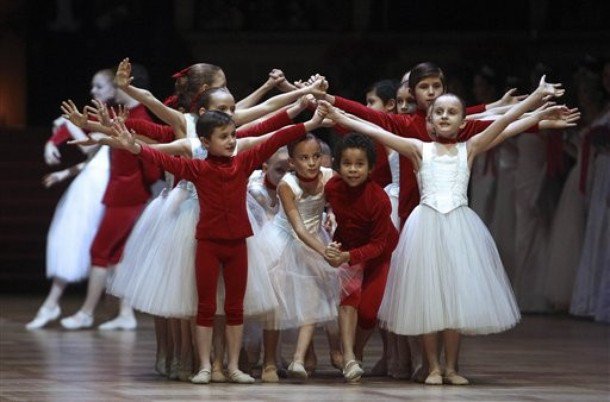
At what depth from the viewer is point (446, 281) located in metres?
8.43

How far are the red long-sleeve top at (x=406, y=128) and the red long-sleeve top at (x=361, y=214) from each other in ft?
0.97

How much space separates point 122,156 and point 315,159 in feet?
11.3

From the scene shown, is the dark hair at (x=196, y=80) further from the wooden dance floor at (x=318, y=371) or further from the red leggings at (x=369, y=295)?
the wooden dance floor at (x=318, y=371)

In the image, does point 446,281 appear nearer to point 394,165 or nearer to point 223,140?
point 394,165

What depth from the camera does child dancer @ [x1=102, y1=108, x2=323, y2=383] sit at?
8469 mm

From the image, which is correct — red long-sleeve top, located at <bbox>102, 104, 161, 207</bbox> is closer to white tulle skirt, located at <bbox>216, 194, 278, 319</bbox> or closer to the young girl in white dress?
white tulle skirt, located at <bbox>216, 194, 278, 319</bbox>

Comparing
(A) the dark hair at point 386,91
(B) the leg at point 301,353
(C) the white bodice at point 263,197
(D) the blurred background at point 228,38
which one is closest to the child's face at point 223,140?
(C) the white bodice at point 263,197

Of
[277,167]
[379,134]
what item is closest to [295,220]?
[379,134]

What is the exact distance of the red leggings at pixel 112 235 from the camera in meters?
12.0

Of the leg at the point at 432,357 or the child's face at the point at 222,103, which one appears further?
the child's face at the point at 222,103

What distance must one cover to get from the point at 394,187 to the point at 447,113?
893 millimetres

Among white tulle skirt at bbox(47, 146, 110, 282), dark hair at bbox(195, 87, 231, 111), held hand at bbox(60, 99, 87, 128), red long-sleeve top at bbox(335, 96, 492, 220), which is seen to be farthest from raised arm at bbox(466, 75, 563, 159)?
white tulle skirt at bbox(47, 146, 110, 282)

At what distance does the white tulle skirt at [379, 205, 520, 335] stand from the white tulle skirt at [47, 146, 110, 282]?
414cm

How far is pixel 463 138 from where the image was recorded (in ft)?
28.8
